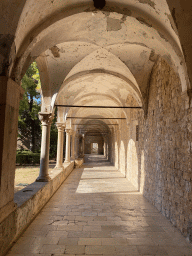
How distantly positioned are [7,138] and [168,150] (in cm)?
348

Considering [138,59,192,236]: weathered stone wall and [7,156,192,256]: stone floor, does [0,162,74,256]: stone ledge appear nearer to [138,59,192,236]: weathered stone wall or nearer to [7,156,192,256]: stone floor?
[7,156,192,256]: stone floor

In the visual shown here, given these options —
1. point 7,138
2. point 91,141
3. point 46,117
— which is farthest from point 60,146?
point 91,141

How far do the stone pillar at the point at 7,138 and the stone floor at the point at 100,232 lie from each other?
0.81 m

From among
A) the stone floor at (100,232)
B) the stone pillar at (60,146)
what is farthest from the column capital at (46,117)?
the stone pillar at (60,146)

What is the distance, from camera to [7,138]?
2691mm

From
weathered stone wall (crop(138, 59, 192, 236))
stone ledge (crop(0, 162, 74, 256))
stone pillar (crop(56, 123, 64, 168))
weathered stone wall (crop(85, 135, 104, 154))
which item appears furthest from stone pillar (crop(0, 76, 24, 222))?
weathered stone wall (crop(85, 135, 104, 154))

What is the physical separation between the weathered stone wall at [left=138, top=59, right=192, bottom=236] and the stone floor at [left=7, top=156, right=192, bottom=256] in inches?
14.9

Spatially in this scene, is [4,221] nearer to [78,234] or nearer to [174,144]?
[78,234]

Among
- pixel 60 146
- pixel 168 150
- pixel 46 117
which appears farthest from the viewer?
pixel 60 146

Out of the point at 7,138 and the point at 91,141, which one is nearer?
the point at 7,138

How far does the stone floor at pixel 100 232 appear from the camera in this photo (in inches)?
116

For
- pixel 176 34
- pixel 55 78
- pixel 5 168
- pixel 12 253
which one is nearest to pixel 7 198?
pixel 5 168

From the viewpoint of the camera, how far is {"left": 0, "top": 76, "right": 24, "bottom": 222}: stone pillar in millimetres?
2598

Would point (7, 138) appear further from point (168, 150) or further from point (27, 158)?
point (27, 158)
